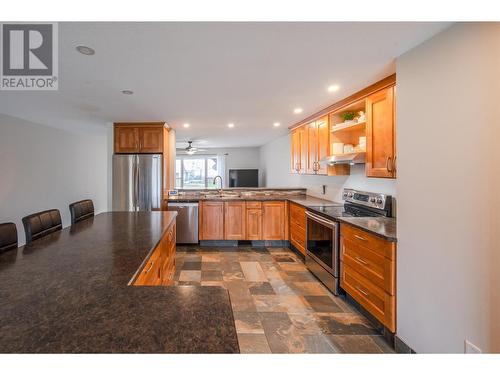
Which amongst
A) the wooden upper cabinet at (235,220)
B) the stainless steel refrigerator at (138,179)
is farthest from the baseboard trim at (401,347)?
the stainless steel refrigerator at (138,179)

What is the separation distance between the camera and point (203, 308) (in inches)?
37.9

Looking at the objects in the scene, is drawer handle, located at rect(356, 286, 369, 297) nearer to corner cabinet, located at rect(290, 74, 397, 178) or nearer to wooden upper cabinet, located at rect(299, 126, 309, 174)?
corner cabinet, located at rect(290, 74, 397, 178)

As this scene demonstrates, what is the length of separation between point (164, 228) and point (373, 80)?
237cm

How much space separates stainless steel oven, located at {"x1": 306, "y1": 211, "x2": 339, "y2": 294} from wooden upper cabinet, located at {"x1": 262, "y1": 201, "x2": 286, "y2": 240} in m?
1.13

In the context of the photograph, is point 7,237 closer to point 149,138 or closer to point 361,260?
point 361,260

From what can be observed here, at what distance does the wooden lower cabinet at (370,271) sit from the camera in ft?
6.70

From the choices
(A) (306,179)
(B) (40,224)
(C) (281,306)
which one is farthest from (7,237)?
(A) (306,179)

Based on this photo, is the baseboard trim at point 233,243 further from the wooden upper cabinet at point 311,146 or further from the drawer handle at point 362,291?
the drawer handle at point 362,291

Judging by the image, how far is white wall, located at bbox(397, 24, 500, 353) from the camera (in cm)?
138

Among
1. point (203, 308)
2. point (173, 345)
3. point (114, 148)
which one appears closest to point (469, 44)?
point (203, 308)

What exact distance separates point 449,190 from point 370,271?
3.25ft

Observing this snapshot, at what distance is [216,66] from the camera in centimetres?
221

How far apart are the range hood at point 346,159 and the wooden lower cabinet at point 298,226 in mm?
826

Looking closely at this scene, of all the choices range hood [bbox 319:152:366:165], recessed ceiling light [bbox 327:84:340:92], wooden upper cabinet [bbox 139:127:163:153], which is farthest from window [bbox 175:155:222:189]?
recessed ceiling light [bbox 327:84:340:92]
